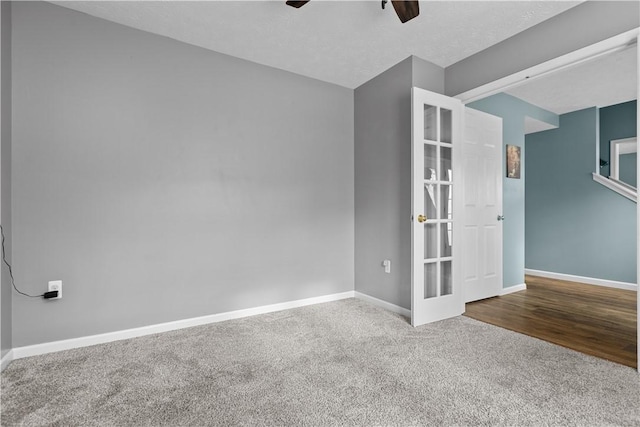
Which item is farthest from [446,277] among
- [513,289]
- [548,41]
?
[548,41]

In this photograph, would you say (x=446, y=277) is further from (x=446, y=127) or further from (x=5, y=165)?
(x=5, y=165)

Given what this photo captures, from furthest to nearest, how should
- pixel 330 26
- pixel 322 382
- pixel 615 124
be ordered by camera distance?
pixel 615 124 < pixel 330 26 < pixel 322 382

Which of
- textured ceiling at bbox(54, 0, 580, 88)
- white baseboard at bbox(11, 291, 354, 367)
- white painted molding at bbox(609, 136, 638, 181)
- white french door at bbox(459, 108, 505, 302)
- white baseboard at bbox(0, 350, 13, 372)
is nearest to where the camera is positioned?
white baseboard at bbox(0, 350, 13, 372)

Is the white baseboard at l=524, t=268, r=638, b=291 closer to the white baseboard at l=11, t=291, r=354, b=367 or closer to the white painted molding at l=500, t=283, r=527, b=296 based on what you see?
the white painted molding at l=500, t=283, r=527, b=296

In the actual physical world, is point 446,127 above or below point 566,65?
below

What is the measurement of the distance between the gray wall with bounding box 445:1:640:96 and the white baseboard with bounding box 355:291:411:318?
2180 millimetres

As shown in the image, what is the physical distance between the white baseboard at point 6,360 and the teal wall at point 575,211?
6.25 metres

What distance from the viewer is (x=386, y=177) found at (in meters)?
3.28

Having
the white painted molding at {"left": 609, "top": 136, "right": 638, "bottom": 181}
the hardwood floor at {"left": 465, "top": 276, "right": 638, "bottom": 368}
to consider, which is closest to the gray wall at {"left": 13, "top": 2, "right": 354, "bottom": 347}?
the hardwood floor at {"left": 465, "top": 276, "right": 638, "bottom": 368}

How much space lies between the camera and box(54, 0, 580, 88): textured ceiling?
7.43ft

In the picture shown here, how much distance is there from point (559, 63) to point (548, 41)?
0.21 m

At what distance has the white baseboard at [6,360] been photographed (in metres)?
1.94

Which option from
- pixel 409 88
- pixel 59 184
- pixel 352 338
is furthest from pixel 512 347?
pixel 59 184

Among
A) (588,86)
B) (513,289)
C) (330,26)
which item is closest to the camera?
(330,26)
